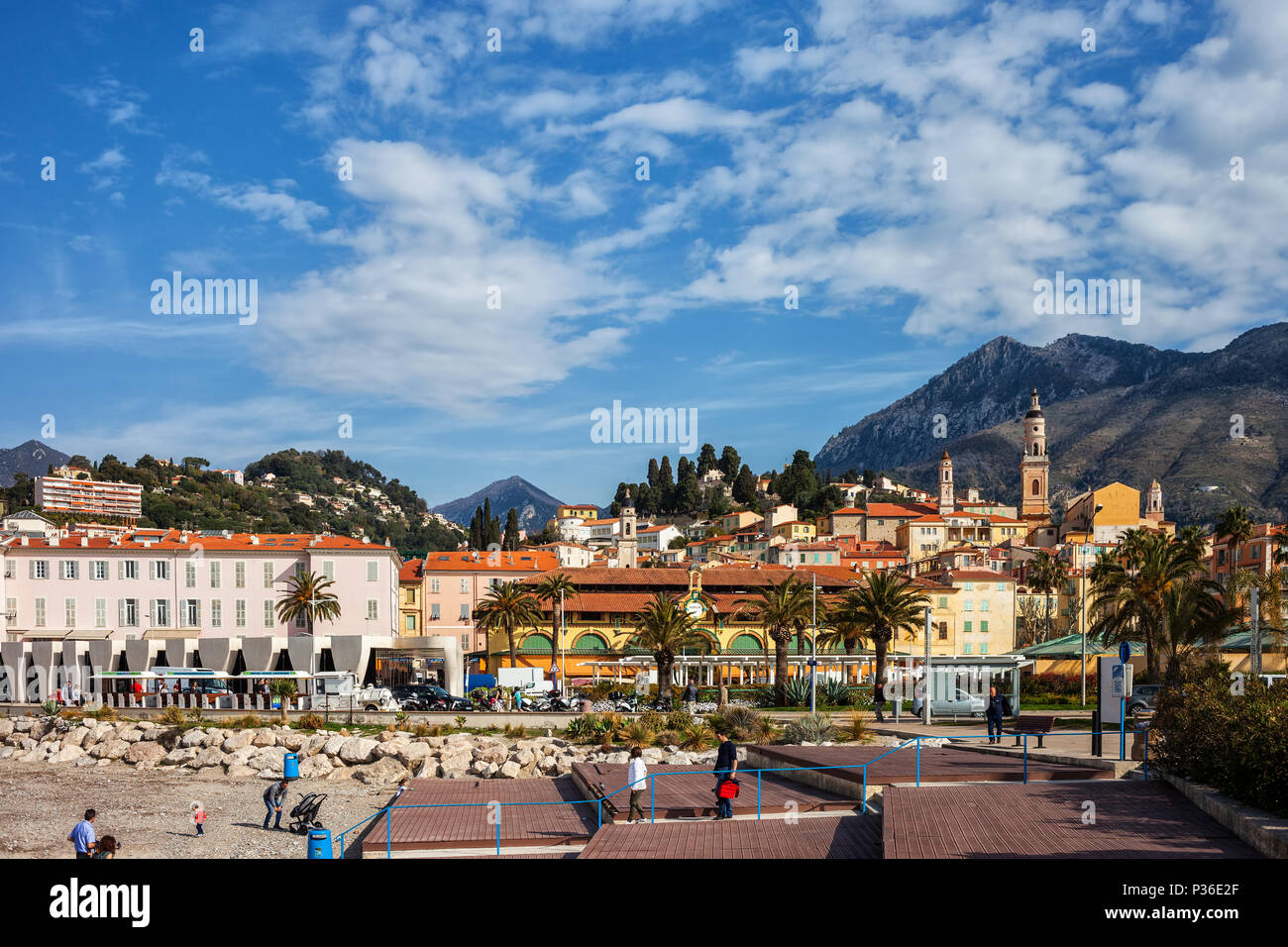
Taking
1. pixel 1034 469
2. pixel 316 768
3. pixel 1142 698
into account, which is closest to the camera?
pixel 316 768

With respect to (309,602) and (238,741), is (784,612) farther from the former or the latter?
(309,602)

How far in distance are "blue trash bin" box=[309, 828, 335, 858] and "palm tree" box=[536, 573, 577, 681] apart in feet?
165

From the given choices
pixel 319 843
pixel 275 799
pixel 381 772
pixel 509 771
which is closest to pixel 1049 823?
pixel 319 843

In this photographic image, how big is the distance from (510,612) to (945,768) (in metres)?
48.2

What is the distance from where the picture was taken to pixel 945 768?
22.2 metres

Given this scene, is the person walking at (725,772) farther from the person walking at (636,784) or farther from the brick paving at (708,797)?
the person walking at (636,784)

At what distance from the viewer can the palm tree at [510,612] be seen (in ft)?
224

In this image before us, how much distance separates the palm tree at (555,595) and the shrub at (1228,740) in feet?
166

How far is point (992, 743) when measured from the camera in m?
27.4

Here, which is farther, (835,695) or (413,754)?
(835,695)

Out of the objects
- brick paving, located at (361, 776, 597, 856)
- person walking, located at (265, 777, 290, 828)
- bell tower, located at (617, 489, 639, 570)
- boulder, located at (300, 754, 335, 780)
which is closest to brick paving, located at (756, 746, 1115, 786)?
brick paving, located at (361, 776, 597, 856)
